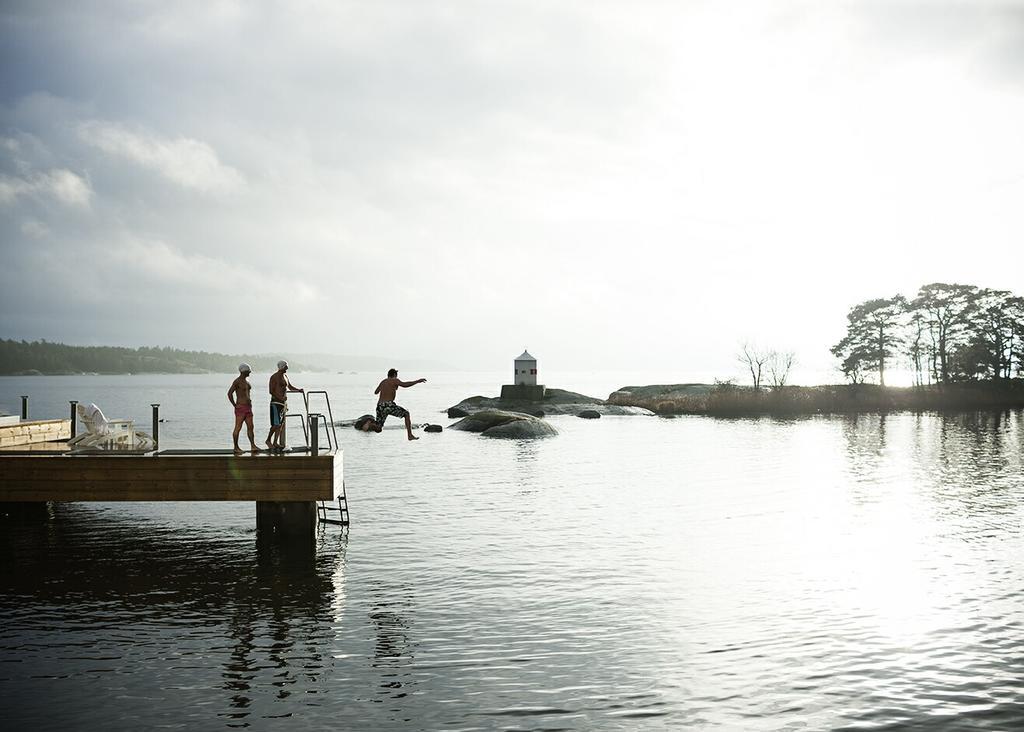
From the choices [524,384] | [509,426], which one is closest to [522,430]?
[509,426]

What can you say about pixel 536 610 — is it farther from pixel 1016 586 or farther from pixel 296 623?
pixel 1016 586

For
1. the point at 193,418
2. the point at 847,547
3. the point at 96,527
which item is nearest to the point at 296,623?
the point at 96,527

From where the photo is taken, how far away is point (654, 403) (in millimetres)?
87625

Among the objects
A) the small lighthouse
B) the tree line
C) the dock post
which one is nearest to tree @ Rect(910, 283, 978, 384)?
the tree line

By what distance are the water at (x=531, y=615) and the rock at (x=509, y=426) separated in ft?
83.3

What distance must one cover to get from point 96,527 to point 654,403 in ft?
232

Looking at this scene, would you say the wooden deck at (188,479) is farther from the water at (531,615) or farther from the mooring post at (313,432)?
the water at (531,615)

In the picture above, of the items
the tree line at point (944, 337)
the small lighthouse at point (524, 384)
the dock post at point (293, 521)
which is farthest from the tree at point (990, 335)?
the dock post at point (293, 521)

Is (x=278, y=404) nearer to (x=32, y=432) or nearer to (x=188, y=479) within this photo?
(x=188, y=479)

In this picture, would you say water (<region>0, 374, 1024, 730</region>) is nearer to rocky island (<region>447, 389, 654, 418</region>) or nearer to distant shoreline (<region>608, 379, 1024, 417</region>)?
rocky island (<region>447, 389, 654, 418</region>)

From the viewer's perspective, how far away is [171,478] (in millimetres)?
17922

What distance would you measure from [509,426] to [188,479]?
127ft

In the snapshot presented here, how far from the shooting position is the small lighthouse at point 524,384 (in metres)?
86.6

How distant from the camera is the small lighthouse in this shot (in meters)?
86.6
